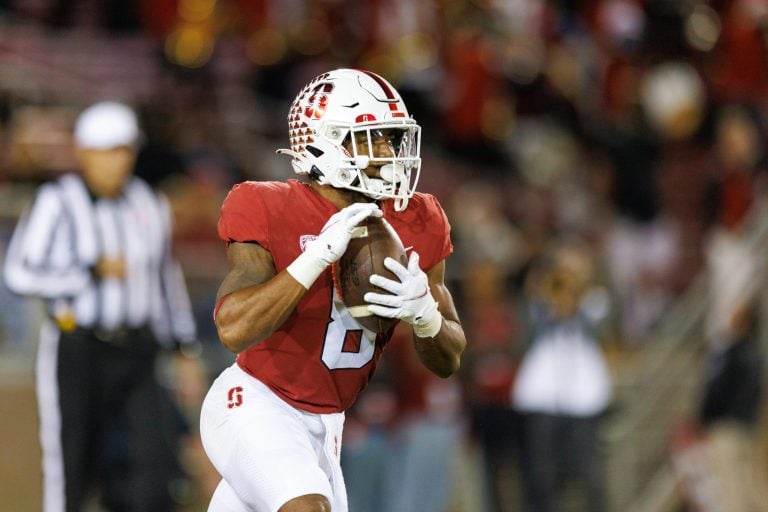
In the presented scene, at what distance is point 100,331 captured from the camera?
505 cm

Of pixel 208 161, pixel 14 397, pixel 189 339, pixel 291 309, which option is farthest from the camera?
pixel 208 161

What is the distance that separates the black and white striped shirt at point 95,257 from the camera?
4988 millimetres

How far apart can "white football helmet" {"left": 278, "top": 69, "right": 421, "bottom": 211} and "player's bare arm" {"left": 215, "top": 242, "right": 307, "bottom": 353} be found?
1.19 feet

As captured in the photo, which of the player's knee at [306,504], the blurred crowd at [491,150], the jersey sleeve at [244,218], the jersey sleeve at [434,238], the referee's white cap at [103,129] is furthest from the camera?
the blurred crowd at [491,150]

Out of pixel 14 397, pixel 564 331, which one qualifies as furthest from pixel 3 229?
pixel 564 331

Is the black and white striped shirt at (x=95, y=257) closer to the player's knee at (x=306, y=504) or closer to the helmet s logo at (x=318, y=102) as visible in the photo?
the helmet s logo at (x=318, y=102)

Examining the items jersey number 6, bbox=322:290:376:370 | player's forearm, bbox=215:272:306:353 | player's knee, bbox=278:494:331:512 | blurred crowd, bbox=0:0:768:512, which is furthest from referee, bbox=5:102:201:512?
player's knee, bbox=278:494:331:512

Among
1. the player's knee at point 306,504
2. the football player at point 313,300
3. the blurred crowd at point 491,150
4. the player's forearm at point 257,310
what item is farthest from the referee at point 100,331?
the player's knee at point 306,504

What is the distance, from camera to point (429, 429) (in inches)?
270

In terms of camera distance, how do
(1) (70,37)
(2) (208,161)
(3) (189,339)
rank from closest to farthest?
(3) (189,339)
(2) (208,161)
(1) (70,37)

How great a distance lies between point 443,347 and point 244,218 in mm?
646

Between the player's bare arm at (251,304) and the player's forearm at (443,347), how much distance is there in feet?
1.42

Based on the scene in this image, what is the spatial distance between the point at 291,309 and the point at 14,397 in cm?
372

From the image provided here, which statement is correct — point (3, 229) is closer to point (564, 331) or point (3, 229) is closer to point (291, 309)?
point (564, 331)
